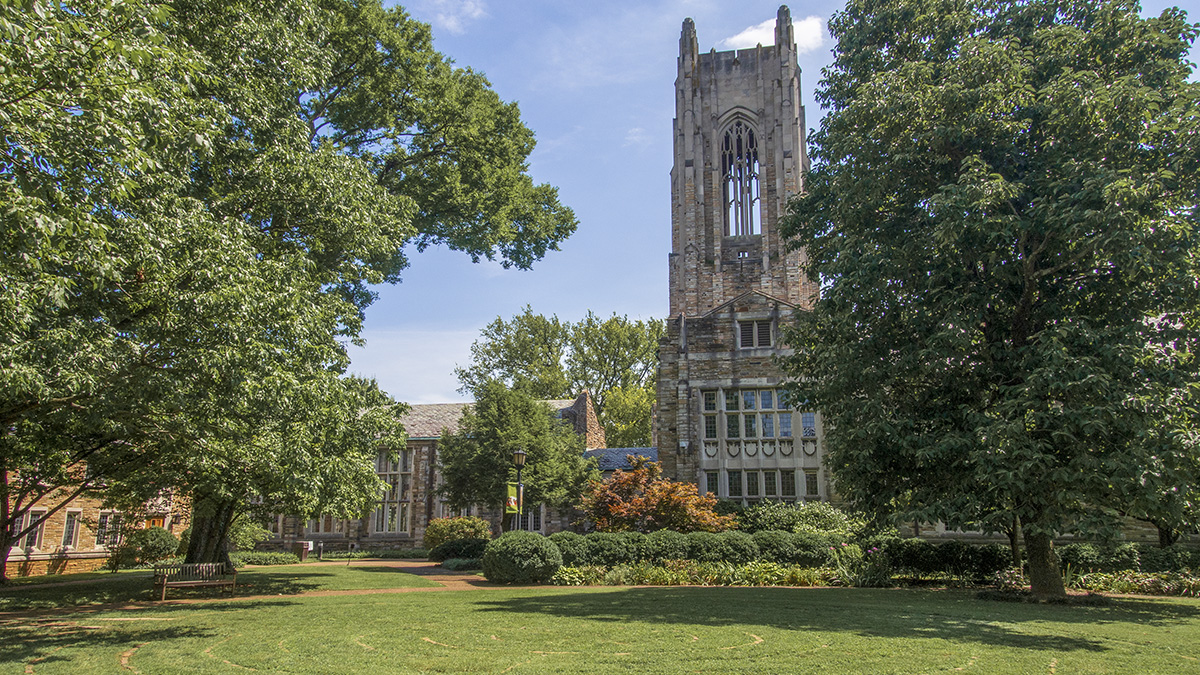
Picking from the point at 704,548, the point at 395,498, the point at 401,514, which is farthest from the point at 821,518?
the point at 395,498

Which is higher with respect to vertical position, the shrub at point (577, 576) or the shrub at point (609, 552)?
the shrub at point (609, 552)

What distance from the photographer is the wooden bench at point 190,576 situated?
14773mm

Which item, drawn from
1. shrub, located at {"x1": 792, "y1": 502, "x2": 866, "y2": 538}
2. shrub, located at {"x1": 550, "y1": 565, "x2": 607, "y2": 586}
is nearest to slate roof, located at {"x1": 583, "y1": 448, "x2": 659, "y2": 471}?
shrub, located at {"x1": 792, "y1": 502, "x2": 866, "y2": 538}

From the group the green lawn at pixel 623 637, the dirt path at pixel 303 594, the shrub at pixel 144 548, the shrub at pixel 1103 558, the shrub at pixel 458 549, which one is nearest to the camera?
the green lawn at pixel 623 637

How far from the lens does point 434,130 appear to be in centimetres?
2114

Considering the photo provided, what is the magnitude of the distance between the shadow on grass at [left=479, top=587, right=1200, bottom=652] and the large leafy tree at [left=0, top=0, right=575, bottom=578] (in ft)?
16.9

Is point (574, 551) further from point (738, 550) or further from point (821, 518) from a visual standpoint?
point (821, 518)

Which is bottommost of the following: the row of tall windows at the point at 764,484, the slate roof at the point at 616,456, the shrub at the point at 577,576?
the shrub at the point at 577,576

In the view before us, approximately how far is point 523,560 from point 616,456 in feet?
61.1

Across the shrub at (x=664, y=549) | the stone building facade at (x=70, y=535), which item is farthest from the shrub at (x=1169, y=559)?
the stone building facade at (x=70, y=535)

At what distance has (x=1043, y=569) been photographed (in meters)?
13.3

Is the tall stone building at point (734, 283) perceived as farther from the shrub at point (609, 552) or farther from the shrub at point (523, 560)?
the shrub at point (523, 560)

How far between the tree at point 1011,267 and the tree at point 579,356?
3599 centimetres

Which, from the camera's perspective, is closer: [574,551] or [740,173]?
[574,551]
